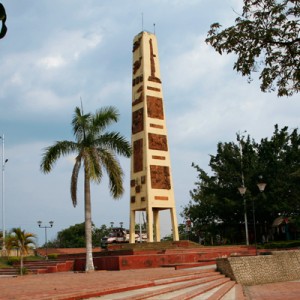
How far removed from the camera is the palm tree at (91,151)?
1983 cm

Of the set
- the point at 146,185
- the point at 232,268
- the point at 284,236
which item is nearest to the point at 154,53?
the point at 146,185

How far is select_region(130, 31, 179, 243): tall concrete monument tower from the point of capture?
99.4ft

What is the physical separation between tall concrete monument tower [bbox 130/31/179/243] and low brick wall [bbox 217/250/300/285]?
474 inches

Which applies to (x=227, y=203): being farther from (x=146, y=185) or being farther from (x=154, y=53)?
(x=154, y=53)

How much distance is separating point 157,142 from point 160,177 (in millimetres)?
2325

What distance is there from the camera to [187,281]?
1441 centimetres

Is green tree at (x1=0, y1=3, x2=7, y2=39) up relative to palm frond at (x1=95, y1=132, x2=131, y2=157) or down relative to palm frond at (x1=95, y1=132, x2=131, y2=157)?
down

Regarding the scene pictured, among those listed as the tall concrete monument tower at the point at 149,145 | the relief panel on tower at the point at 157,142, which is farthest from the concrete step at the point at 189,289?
the relief panel on tower at the point at 157,142

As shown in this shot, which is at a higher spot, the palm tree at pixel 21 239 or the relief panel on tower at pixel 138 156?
the relief panel on tower at pixel 138 156

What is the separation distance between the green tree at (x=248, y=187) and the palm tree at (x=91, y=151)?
18630 mm

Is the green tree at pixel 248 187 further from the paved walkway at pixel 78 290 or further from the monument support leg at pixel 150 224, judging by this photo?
the paved walkway at pixel 78 290

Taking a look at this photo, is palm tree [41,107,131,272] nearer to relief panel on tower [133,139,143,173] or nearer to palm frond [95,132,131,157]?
palm frond [95,132,131,157]

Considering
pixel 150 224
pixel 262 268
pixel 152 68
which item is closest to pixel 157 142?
pixel 152 68

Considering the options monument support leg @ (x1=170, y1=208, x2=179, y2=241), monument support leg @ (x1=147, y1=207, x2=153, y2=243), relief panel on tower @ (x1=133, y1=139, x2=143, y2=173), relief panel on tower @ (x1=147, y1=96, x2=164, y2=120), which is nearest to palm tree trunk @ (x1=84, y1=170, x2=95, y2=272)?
monument support leg @ (x1=147, y1=207, x2=153, y2=243)
